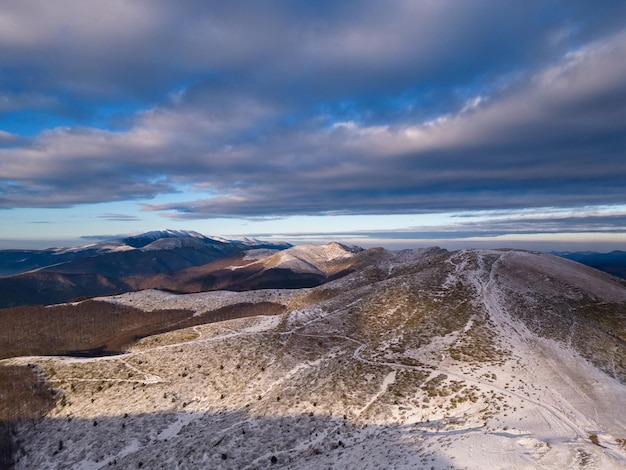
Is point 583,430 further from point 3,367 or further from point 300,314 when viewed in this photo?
point 3,367

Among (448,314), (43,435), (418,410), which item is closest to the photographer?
(418,410)

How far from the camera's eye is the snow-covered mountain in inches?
1128

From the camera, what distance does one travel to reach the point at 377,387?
134 feet

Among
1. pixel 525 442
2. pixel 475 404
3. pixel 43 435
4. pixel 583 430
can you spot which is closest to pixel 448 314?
pixel 475 404

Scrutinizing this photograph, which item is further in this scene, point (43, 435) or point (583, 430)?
point (43, 435)

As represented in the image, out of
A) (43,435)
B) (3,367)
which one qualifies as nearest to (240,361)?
(43,435)

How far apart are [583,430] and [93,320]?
127529 mm

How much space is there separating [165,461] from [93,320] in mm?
97371

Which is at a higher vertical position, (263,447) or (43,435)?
(263,447)

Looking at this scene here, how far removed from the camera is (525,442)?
2395 centimetres

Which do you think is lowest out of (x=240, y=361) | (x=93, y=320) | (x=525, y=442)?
(x=93, y=320)

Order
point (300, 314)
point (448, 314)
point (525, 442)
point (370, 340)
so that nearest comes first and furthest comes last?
point (525, 442)
point (370, 340)
point (448, 314)
point (300, 314)

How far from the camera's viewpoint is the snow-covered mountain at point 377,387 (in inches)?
1128

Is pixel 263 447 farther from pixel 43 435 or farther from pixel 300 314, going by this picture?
pixel 300 314
